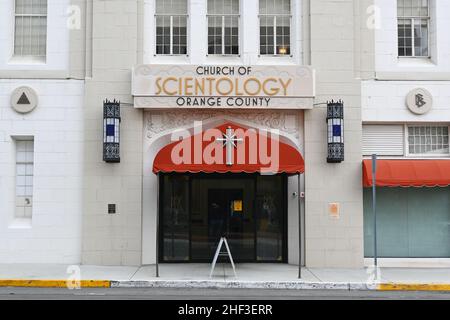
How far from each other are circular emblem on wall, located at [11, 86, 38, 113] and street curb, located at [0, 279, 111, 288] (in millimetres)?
5143

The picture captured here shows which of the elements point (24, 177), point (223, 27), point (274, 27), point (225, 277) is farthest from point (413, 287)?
point (24, 177)

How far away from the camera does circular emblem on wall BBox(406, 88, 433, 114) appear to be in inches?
668

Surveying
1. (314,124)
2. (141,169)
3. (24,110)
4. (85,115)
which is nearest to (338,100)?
(314,124)

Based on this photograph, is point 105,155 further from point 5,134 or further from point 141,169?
point 5,134

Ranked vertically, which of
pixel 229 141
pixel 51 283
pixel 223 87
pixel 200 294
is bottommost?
pixel 200 294

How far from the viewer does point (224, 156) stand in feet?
50.9

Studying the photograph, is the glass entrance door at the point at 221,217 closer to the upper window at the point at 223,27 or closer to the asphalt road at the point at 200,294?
the upper window at the point at 223,27

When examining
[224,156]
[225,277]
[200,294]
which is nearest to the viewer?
[200,294]

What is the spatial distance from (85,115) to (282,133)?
5.51 metres

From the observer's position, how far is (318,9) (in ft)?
55.8

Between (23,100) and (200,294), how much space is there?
25.7 feet

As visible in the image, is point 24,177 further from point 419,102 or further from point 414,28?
point 414,28

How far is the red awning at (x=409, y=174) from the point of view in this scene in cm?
1617

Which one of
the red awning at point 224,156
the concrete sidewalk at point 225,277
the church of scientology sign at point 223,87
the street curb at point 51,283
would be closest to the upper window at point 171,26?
the church of scientology sign at point 223,87
